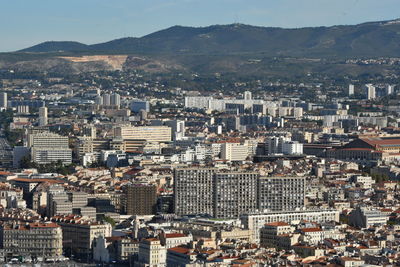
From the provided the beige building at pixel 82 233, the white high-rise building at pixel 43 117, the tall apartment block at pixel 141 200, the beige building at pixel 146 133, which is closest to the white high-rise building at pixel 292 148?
the beige building at pixel 146 133

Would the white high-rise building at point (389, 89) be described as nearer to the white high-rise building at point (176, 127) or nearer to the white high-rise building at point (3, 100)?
the white high-rise building at point (3, 100)

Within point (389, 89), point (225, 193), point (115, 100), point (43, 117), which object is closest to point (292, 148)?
Result: point (43, 117)

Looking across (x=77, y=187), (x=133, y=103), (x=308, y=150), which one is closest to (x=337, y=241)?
(x=77, y=187)

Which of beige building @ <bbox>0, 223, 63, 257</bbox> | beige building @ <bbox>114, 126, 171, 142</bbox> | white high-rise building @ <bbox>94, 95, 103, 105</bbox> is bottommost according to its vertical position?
beige building @ <bbox>0, 223, 63, 257</bbox>

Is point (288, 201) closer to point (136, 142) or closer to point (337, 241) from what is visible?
point (337, 241)

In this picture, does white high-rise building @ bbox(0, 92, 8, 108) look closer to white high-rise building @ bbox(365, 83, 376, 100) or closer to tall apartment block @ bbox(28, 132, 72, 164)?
white high-rise building @ bbox(365, 83, 376, 100)

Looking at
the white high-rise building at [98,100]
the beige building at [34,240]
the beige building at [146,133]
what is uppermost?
the white high-rise building at [98,100]

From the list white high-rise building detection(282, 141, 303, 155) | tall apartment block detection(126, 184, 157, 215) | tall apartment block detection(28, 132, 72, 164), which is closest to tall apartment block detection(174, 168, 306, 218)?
tall apartment block detection(126, 184, 157, 215)

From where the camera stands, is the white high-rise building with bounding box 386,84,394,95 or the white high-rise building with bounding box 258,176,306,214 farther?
the white high-rise building with bounding box 386,84,394,95
